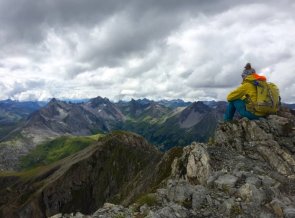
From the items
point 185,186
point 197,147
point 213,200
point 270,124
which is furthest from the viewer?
point 197,147

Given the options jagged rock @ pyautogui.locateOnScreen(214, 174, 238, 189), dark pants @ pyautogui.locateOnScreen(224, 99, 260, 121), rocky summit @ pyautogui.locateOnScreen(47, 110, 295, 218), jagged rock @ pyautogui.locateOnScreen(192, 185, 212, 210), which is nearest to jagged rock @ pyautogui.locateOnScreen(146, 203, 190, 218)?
rocky summit @ pyautogui.locateOnScreen(47, 110, 295, 218)

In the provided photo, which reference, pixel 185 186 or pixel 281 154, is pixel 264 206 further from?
pixel 281 154

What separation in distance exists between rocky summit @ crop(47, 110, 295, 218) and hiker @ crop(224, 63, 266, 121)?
1.00m

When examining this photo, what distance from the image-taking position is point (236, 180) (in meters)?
20.4

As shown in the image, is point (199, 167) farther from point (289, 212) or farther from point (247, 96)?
point (289, 212)

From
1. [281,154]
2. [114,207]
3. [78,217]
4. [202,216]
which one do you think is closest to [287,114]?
[281,154]

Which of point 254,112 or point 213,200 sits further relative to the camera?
point 254,112

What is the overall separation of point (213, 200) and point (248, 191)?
211cm

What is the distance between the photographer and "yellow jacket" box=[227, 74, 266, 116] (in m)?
27.7

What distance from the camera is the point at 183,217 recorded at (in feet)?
58.2

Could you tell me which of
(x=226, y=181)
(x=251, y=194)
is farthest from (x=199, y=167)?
(x=251, y=194)

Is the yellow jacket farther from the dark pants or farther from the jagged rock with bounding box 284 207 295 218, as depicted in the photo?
the jagged rock with bounding box 284 207 295 218

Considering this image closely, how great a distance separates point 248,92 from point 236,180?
10.0 m

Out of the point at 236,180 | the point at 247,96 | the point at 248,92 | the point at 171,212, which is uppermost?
→ the point at 248,92
